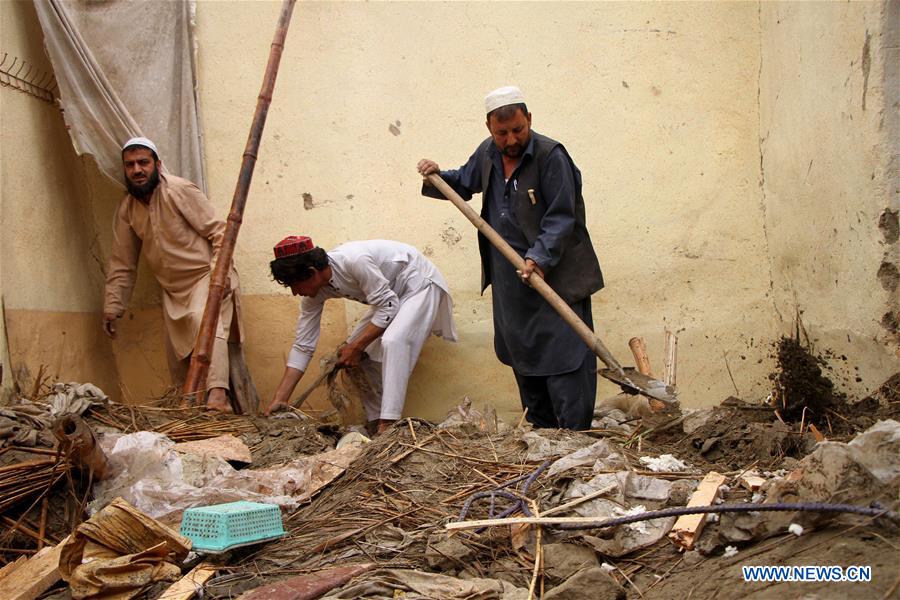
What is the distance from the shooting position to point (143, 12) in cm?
566

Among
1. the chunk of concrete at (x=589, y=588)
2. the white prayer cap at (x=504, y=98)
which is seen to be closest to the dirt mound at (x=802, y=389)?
the white prayer cap at (x=504, y=98)

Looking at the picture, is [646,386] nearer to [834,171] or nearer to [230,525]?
[834,171]

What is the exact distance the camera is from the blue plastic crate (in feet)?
10.0

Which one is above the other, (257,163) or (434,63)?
(434,63)

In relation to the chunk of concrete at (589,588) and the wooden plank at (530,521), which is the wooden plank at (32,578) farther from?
the chunk of concrete at (589,588)

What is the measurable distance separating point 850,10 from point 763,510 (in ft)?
10.1

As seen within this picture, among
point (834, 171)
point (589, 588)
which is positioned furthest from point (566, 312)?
point (589, 588)

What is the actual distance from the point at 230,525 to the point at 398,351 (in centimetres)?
210

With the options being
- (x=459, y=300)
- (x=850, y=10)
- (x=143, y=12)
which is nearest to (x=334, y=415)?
(x=459, y=300)

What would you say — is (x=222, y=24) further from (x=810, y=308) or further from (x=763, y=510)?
(x=763, y=510)

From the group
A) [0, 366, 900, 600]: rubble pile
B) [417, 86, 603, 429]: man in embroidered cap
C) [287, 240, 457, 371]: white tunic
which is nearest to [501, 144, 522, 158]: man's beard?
[417, 86, 603, 429]: man in embroidered cap

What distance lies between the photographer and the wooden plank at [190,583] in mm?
2801

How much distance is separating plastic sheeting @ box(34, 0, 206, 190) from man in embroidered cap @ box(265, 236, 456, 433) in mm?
1269

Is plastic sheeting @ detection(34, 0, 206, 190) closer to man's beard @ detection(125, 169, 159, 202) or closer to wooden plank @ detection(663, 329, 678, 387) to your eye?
man's beard @ detection(125, 169, 159, 202)
